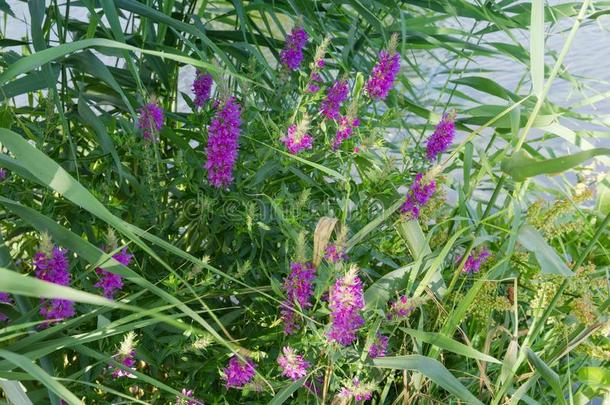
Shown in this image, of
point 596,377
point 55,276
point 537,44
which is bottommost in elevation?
point 596,377

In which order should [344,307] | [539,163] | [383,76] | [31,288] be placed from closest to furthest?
[31,288] < [539,163] < [344,307] < [383,76]

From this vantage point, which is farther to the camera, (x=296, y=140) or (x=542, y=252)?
(x=296, y=140)

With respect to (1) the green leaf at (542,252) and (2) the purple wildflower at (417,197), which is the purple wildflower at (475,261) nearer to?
(2) the purple wildflower at (417,197)

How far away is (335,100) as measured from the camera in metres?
1.07

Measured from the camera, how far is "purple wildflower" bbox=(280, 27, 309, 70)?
1.10 metres

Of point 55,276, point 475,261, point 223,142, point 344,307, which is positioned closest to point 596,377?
point 475,261

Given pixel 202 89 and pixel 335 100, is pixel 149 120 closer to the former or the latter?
pixel 202 89

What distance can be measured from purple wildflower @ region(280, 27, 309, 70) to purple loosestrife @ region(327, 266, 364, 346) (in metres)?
0.38

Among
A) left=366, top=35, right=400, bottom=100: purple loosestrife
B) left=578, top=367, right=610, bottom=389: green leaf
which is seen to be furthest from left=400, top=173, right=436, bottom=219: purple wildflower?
left=578, top=367, right=610, bottom=389: green leaf

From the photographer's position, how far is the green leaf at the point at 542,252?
764 millimetres

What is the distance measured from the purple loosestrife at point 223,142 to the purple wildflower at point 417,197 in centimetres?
23

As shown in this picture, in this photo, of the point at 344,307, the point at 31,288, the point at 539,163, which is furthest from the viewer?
the point at 344,307

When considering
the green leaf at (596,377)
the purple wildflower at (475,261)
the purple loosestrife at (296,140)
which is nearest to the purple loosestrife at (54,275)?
the purple loosestrife at (296,140)

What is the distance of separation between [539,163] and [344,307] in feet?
0.83
